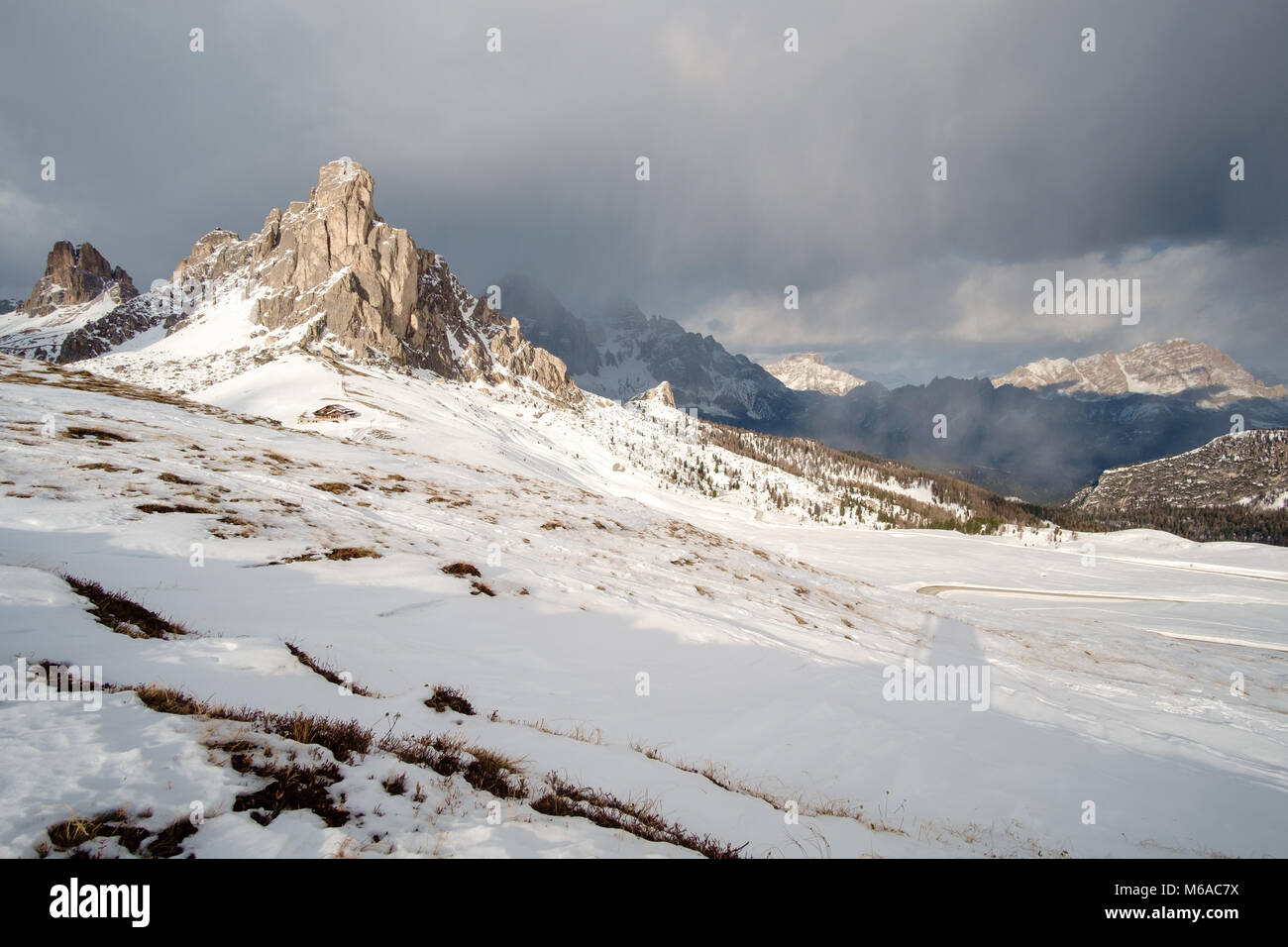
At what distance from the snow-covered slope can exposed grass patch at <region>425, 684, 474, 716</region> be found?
0.21 m

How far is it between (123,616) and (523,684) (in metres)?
6.82

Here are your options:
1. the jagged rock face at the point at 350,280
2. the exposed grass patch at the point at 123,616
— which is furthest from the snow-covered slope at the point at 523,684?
the jagged rock face at the point at 350,280

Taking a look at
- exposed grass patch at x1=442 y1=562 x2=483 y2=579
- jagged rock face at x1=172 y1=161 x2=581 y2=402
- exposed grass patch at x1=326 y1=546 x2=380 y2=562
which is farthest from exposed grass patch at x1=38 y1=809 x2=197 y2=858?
jagged rock face at x1=172 y1=161 x2=581 y2=402

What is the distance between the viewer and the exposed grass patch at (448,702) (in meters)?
8.23

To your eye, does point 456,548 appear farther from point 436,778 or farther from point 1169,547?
point 1169,547

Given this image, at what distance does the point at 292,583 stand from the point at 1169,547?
129748mm

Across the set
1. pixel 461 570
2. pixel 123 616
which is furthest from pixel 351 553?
pixel 123 616

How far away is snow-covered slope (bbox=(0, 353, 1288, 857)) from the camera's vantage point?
4.77m

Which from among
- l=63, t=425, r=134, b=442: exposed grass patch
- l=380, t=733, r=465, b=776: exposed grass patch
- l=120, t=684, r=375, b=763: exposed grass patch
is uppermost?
l=63, t=425, r=134, b=442: exposed grass patch

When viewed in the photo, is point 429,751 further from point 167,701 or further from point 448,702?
point 167,701

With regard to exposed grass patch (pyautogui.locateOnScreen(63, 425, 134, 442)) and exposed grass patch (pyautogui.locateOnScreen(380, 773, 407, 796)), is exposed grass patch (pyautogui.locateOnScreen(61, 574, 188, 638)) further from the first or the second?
exposed grass patch (pyautogui.locateOnScreen(63, 425, 134, 442))

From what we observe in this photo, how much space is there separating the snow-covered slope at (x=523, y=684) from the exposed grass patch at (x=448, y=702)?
0.21 meters

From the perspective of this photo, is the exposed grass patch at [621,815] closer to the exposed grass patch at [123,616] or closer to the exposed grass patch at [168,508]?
the exposed grass patch at [123,616]
